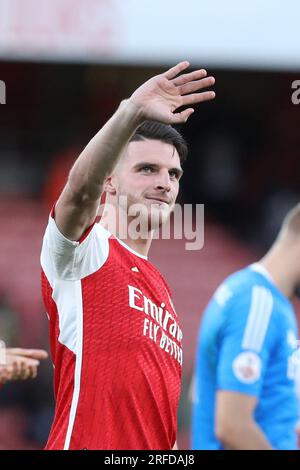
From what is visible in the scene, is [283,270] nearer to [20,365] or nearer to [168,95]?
[20,365]

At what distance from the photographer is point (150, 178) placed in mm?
3479

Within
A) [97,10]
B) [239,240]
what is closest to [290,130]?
[239,240]

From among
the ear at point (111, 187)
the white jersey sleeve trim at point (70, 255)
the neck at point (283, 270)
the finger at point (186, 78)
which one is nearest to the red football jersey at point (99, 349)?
the white jersey sleeve trim at point (70, 255)

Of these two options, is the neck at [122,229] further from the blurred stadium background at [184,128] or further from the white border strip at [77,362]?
the blurred stadium background at [184,128]

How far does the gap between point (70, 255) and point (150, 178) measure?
52 centimetres

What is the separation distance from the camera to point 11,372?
3580 millimetres

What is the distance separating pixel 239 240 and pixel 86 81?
10.7 feet

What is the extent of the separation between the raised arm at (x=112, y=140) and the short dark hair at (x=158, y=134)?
0.54m

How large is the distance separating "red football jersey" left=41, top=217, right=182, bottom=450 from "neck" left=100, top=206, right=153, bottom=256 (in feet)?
0.45

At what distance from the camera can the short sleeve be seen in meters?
4.80

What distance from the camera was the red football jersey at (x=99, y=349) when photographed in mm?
3170

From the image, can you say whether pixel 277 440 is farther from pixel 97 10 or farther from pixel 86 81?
pixel 86 81

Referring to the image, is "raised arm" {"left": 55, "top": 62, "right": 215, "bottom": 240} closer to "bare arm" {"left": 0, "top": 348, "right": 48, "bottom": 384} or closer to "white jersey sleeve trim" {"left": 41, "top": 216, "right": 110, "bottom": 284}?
"white jersey sleeve trim" {"left": 41, "top": 216, "right": 110, "bottom": 284}

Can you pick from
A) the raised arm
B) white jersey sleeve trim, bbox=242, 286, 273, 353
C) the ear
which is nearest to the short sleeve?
white jersey sleeve trim, bbox=242, 286, 273, 353
